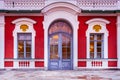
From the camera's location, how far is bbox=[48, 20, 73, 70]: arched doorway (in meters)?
20.3

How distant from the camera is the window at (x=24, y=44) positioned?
20062mm

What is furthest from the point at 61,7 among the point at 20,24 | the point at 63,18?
the point at 20,24

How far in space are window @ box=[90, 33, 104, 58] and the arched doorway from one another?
148 centimetres

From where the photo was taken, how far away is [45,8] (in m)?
19.4

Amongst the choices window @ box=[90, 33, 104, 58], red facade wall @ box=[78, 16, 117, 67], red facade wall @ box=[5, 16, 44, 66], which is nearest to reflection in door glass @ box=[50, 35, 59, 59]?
red facade wall @ box=[5, 16, 44, 66]

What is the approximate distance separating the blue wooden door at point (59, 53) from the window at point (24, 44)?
1.50 m

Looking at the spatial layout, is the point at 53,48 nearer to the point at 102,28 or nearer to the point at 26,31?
the point at 26,31

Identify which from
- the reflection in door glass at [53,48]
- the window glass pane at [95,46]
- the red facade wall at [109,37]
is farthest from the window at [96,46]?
the reflection in door glass at [53,48]

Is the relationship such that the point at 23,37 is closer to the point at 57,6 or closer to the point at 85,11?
the point at 57,6

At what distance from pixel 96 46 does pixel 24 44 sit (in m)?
5.09

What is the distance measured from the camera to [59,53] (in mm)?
20234

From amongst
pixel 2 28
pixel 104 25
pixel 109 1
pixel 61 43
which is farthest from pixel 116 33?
pixel 2 28

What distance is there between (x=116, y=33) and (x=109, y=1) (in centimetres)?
231

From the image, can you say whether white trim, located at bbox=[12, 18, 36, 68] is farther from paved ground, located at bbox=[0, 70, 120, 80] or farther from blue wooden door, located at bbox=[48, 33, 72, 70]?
paved ground, located at bbox=[0, 70, 120, 80]
